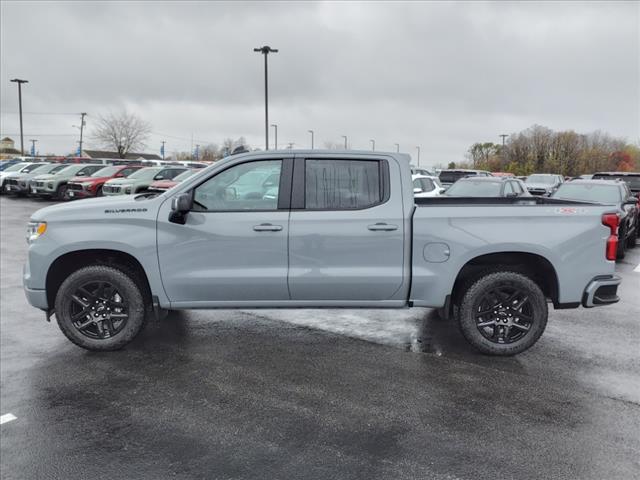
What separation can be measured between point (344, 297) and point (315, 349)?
67 centimetres

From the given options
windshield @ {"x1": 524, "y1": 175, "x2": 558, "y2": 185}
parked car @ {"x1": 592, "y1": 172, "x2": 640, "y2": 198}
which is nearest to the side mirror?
parked car @ {"x1": 592, "y1": 172, "x2": 640, "y2": 198}

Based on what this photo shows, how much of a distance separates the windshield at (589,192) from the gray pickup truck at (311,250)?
7802mm

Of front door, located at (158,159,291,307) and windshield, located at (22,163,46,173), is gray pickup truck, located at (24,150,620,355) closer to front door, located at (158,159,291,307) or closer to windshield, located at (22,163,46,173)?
front door, located at (158,159,291,307)

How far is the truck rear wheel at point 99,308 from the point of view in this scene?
5.13 meters

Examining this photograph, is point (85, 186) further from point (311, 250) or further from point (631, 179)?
point (631, 179)

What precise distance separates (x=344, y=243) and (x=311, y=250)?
12.3 inches

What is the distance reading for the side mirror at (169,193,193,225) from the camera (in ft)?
16.0

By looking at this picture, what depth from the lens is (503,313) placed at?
206 inches

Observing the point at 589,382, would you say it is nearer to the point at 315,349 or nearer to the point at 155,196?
the point at 315,349

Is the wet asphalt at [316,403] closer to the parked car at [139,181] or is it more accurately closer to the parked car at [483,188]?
the parked car at [483,188]

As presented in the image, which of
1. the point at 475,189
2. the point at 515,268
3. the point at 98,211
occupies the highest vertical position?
the point at 475,189

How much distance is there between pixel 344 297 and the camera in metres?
5.17

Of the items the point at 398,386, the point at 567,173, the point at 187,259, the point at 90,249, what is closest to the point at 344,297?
the point at 398,386

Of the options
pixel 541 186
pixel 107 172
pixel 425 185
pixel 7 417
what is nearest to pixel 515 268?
pixel 7 417
